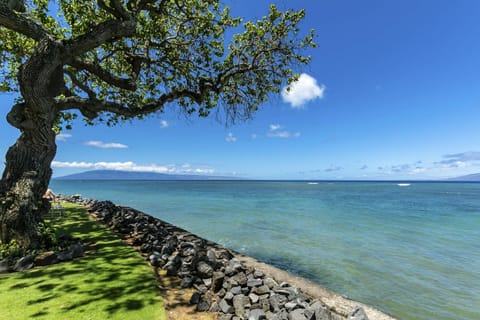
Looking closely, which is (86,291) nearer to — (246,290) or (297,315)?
(246,290)

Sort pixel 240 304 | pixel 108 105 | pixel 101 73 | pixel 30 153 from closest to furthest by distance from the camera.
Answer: pixel 240 304 < pixel 30 153 < pixel 101 73 < pixel 108 105

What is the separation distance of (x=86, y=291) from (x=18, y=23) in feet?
22.2

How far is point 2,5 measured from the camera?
5.75 meters

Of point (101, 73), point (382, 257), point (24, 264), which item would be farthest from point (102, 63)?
point (382, 257)

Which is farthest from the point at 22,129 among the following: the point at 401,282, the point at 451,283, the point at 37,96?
the point at 451,283

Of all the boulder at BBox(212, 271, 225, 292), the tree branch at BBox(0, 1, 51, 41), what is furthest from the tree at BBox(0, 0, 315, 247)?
the boulder at BBox(212, 271, 225, 292)

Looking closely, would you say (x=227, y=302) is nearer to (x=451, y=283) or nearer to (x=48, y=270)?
(x=48, y=270)

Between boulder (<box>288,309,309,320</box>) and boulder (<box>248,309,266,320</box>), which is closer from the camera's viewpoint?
boulder (<box>288,309,309,320</box>)

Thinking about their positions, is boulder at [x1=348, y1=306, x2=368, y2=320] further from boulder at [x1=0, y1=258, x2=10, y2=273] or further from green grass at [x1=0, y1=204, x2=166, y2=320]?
boulder at [x1=0, y1=258, x2=10, y2=273]

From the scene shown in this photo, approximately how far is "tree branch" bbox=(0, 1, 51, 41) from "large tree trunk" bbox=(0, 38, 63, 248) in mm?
342

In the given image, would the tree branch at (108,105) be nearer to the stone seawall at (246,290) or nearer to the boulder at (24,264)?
Result: the boulder at (24,264)

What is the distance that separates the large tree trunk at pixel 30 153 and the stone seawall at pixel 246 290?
311 cm

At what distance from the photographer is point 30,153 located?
21.3ft

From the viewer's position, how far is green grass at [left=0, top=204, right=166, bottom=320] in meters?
3.47
